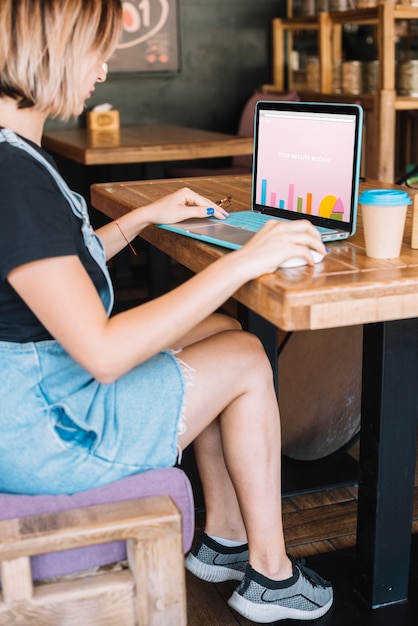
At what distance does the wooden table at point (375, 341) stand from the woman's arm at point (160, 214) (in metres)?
0.04

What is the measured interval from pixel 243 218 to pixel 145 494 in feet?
2.07

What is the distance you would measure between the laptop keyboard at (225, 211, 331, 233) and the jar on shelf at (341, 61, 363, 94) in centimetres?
302

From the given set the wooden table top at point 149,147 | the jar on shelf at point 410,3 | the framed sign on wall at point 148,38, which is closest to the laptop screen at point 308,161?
the wooden table top at point 149,147

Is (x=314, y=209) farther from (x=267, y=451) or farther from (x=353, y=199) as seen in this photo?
(x=267, y=451)

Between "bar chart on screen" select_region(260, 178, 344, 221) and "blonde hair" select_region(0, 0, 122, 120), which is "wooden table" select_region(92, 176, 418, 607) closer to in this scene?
"bar chart on screen" select_region(260, 178, 344, 221)

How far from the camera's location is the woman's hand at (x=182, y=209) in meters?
1.61

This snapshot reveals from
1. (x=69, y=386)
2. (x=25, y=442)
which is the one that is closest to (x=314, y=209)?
(x=69, y=386)

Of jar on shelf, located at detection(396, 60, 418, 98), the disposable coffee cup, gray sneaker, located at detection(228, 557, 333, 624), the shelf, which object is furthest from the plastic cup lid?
jar on shelf, located at detection(396, 60, 418, 98)

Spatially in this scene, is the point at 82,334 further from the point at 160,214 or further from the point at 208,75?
the point at 208,75

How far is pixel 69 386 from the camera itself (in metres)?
1.25

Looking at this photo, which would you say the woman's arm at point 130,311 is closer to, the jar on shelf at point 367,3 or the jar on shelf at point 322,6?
the jar on shelf at point 367,3

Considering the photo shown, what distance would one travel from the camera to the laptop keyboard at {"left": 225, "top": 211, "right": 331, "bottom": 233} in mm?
1485

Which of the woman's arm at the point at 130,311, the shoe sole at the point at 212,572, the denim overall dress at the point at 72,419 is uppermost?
the woman's arm at the point at 130,311

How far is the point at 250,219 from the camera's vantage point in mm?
1577
